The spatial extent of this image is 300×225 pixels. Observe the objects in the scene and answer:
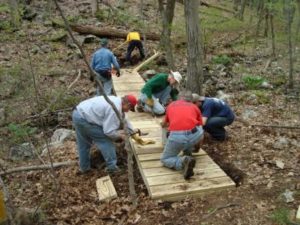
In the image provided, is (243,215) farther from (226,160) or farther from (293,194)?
(226,160)

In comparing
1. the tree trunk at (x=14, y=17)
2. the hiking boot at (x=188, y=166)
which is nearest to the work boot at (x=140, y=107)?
the hiking boot at (x=188, y=166)

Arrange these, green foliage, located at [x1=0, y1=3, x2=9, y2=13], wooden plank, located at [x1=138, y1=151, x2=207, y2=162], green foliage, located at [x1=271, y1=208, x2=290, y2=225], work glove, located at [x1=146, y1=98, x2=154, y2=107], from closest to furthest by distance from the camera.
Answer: green foliage, located at [x1=271, y1=208, x2=290, y2=225]
wooden plank, located at [x1=138, y1=151, x2=207, y2=162]
work glove, located at [x1=146, y1=98, x2=154, y2=107]
green foliage, located at [x1=0, y1=3, x2=9, y2=13]

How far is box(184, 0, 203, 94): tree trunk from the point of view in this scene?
8.92 m

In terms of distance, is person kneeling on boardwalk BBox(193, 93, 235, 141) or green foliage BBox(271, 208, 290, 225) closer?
green foliage BBox(271, 208, 290, 225)

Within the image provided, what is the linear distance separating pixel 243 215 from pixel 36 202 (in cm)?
344

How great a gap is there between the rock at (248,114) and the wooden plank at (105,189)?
14.1ft

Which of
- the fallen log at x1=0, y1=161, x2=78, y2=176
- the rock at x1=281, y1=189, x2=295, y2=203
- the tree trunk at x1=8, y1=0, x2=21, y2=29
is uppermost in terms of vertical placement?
the tree trunk at x1=8, y1=0, x2=21, y2=29

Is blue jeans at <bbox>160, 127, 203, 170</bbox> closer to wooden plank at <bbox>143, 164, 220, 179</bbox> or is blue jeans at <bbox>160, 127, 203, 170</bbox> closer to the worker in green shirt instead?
wooden plank at <bbox>143, 164, 220, 179</bbox>

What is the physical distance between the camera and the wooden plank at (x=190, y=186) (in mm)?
6215

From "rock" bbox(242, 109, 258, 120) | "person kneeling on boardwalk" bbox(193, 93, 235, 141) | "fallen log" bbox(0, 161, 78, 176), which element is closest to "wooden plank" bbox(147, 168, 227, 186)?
"person kneeling on boardwalk" bbox(193, 93, 235, 141)

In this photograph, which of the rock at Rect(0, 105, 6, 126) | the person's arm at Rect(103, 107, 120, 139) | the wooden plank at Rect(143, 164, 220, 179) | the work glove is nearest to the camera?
the person's arm at Rect(103, 107, 120, 139)

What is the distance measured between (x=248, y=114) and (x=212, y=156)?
8.68ft

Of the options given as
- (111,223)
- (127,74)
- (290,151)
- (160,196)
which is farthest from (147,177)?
(127,74)

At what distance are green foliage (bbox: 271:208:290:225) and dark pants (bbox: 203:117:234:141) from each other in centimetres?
266
